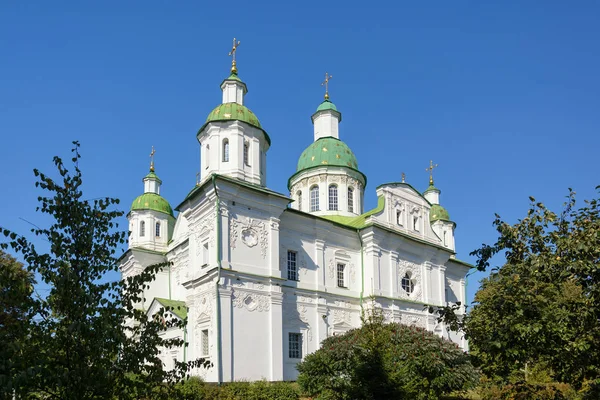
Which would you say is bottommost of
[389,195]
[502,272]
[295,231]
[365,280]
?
[502,272]

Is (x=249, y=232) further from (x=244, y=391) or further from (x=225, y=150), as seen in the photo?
(x=244, y=391)

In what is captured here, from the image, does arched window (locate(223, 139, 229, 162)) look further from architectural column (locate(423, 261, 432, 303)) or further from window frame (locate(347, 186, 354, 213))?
architectural column (locate(423, 261, 432, 303))

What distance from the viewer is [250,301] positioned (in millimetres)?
23891

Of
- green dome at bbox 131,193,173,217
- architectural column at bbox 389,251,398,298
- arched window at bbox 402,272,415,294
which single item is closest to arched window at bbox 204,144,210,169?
green dome at bbox 131,193,173,217

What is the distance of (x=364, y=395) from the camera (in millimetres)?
16562

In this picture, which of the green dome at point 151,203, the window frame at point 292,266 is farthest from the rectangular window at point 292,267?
the green dome at point 151,203

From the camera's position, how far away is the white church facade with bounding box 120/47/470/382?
23531 millimetres

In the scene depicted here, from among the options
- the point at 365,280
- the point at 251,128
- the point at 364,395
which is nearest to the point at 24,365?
the point at 364,395

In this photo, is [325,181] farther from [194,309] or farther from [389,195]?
[194,309]

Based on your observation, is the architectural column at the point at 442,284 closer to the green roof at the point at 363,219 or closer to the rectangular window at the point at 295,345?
the green roof at the point at 363,219

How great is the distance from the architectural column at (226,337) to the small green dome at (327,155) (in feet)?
46.1

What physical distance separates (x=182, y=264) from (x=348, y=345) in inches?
591

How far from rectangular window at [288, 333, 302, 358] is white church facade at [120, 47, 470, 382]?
0.16 feet

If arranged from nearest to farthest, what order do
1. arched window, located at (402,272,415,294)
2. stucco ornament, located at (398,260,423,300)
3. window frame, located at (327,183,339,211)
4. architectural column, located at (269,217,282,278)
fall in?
architectural column, located at (269,217,282,278), stucco ornament, located at (398,260,423,300), arched window, located at (402,272,415,294), window frame, located at (327,183,339,211)
